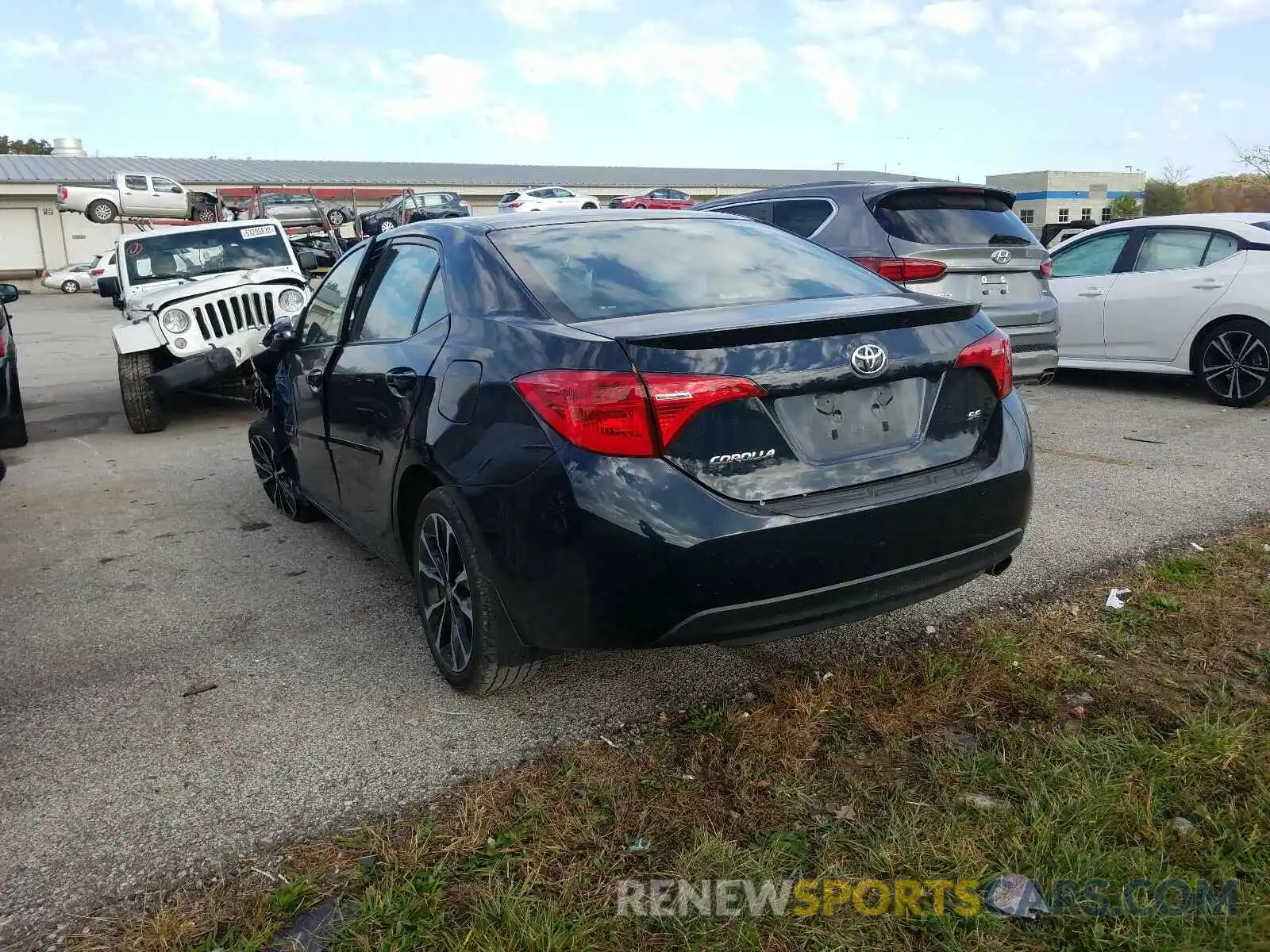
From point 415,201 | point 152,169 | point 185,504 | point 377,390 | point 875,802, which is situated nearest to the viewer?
point 875,802

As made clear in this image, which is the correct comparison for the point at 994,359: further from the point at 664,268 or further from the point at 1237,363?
the point at 1237,363

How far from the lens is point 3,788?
2.96 meters

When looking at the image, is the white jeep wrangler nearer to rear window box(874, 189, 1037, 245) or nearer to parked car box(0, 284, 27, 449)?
parked car box(0, 284, 27, 449)

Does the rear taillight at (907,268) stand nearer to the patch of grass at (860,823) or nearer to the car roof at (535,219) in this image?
the car roof at (535,219)

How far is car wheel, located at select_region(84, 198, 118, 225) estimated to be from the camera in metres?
20.2

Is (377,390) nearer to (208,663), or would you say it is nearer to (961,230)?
(208,663)

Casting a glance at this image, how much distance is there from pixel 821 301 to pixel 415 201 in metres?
25.1

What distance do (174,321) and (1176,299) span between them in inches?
334

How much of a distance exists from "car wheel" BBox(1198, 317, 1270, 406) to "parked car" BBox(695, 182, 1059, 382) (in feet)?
6.44

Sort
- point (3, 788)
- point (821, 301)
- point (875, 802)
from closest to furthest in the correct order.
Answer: point (875, 802) → point (3, 788) → point (821, 301)

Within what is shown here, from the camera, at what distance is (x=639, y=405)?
2.64 m

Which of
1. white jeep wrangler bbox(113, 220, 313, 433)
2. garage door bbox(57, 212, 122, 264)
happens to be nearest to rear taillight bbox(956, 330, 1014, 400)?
white jeep wrangler bbox(113, 220, 313, 433)

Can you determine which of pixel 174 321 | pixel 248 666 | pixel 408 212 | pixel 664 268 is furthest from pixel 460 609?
pixel 408 212

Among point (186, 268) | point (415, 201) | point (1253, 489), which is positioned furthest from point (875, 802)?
point (415, 201)
